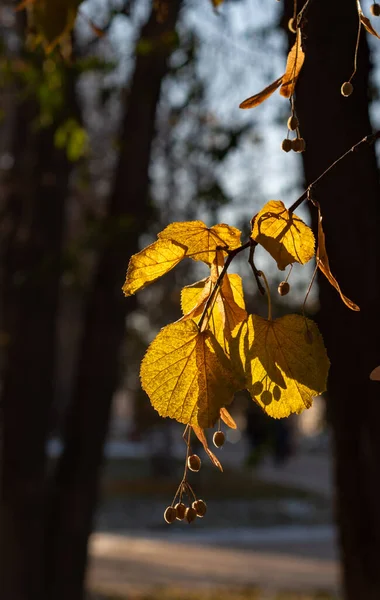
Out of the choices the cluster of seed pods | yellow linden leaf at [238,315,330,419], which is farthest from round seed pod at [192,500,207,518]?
yellow linden leaf at [238,315,330,419]

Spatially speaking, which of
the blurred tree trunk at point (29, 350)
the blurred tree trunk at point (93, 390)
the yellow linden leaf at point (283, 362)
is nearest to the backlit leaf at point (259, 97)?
the yellow linden leaf at point (283, 362)

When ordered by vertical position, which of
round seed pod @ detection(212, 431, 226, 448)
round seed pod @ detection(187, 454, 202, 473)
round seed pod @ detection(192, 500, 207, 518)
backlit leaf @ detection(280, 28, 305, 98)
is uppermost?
backlit leaf @ detection(280, 28, 305, 98)

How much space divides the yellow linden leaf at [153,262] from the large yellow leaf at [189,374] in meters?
0.08

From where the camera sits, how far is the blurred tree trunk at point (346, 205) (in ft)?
7.51

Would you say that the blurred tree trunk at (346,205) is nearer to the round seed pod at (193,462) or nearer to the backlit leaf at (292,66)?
the backlit leaf at (292,66)

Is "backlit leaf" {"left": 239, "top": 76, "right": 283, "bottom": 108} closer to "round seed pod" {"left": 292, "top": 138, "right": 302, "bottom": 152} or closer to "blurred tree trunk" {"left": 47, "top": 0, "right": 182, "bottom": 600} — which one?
"round seed pod" {"left": 292, "top": 138, "right": 302, "bottom": 152}

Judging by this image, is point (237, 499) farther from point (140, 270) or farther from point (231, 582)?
point (140, 270)

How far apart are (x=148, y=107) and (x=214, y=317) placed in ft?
14.8

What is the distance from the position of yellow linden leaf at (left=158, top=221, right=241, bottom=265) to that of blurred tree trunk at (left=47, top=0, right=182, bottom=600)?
12.9ft

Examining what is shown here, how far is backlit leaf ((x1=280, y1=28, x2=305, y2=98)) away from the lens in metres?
0.98

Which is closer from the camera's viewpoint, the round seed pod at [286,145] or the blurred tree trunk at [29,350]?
the round seed pod at [286,145]

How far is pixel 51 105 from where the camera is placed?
4.47 metres

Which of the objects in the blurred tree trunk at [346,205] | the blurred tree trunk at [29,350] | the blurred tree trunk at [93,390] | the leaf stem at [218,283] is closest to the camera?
the leaf stem at [218,283]

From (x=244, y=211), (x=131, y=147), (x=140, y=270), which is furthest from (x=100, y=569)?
(x=140, y=270)
